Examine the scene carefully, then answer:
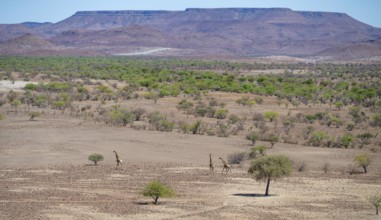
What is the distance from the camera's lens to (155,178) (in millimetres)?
27891

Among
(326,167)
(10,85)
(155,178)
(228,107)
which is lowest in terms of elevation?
(10,85)

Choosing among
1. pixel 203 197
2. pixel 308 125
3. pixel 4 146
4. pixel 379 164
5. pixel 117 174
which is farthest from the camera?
pixel 308 125

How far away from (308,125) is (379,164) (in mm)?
14655

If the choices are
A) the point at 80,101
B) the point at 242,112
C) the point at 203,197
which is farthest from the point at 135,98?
the point at 203,197

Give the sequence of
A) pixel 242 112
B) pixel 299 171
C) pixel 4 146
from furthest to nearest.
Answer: pixel 242 112
pixel 4 146
pixel 299 171

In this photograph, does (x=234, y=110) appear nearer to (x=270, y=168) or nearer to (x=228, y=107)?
(x=228, y=107)

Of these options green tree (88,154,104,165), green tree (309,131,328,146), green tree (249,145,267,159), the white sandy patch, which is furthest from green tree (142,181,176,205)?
the white sandy patch

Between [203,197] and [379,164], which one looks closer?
[203,197]

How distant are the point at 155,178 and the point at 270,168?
552 cm

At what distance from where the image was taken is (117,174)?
28.9 meters

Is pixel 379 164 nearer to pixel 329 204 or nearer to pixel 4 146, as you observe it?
pixel 329 204

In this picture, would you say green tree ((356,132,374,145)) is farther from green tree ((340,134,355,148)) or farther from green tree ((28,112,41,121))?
green tree ((28,112,41,121))

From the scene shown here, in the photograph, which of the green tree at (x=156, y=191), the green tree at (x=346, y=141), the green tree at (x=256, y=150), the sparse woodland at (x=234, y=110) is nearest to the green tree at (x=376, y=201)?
the sparse woodland at (x=234, y=110)

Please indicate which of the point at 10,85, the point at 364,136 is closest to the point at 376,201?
the point at 364,136
